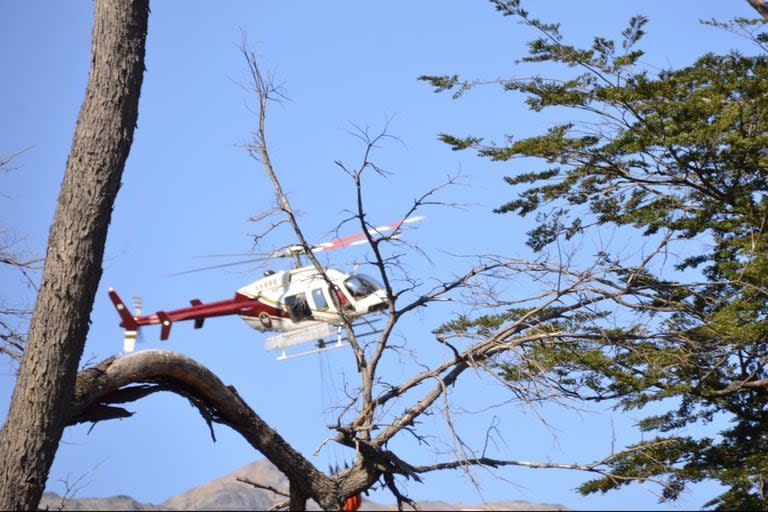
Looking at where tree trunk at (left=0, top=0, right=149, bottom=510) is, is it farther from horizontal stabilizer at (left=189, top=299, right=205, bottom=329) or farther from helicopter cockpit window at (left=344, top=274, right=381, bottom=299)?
horizontal stabilizer at (left=189, top=299, right=205, bottom=329)

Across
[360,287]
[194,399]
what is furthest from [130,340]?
[194,399]

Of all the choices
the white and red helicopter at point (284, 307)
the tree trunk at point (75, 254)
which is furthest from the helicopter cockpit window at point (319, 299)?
the tree trunk at point (75, 254)

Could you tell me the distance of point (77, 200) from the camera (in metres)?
6.29

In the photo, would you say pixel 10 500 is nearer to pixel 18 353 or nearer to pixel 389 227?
pixel 18 353

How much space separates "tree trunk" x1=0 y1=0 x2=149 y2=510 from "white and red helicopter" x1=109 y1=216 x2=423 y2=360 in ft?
50.6

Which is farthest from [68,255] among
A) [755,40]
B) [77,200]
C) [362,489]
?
[755,40]

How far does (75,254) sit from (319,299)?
1904cm

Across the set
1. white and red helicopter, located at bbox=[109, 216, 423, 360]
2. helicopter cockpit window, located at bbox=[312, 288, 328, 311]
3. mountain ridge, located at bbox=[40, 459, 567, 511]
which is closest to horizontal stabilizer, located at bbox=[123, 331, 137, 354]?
white and red helicopter, located at bbox=[109, 216, 423, 360]

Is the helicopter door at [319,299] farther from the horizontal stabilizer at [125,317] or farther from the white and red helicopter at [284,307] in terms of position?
the horizontal stabilizer at [125,317]

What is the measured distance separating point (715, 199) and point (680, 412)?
2106 mm

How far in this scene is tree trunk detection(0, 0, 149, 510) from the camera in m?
5.97

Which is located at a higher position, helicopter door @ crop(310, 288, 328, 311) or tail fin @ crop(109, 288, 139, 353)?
tail fin @ crop(109, 288, 139, 353)

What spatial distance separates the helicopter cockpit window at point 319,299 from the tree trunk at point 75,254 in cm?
A: 1809

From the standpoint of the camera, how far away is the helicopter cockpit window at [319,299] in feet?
81.0
